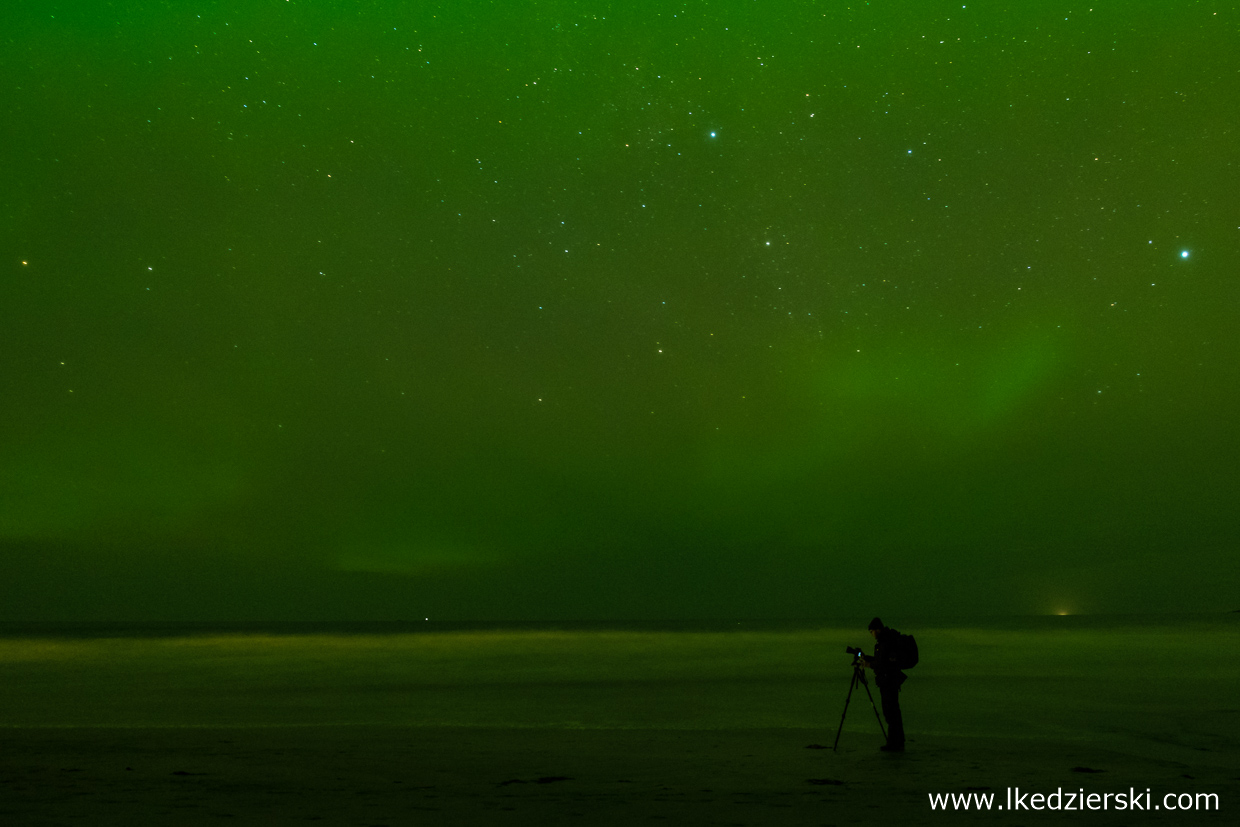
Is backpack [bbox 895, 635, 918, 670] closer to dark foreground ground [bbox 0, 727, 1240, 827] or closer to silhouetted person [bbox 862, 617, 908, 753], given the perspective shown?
silhouetted person [bbox 862, 617, 908, 753]

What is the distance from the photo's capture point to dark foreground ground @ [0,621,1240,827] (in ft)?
27.6

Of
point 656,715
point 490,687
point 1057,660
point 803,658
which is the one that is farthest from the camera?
point 803,658

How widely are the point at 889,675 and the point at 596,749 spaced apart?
12.7 ft

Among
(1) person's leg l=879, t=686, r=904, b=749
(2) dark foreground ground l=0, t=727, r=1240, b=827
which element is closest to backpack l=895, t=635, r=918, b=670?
(1) person's leg l=879, t=686, r=904, b=749

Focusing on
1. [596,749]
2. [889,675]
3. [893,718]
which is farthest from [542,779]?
[893,718]

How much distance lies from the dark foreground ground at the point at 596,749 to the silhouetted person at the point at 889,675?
411 millimetres

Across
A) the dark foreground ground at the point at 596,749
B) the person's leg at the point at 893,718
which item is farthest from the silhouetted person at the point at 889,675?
the dark foreground ground at the point at 596,749

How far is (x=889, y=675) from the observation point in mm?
11367

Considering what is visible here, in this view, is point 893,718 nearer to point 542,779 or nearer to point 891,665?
point 891,665

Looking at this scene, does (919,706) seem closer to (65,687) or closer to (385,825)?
(385,825)

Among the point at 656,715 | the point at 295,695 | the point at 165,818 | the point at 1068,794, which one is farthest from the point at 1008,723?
the point at 295,695

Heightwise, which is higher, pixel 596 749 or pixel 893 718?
pixel 893 718

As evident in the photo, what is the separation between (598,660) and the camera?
125 feet

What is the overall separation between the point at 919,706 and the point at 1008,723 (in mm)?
2866
